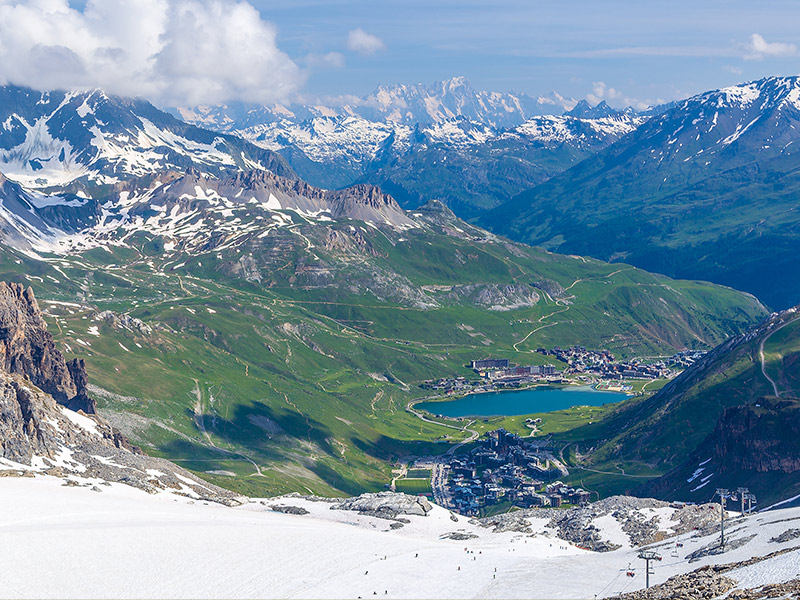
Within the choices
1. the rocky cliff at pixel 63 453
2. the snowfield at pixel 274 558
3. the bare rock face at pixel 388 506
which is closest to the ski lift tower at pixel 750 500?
the snowfield at pixel 274 558

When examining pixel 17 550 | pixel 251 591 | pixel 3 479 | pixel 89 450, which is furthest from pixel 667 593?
pixel 89 450

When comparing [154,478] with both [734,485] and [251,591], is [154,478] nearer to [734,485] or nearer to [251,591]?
[251,591]

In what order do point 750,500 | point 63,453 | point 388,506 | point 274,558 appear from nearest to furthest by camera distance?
point 274,558 → point 388,506 → point 63,453 → point 750,500

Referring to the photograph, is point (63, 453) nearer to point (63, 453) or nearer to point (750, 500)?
point (63, 453)

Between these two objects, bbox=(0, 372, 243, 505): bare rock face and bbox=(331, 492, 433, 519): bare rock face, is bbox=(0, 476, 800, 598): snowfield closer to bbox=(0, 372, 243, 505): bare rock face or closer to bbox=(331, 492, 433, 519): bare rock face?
bbox=(0, 372, 243, 505): bare rock face

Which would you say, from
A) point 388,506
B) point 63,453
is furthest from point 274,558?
point 63,453

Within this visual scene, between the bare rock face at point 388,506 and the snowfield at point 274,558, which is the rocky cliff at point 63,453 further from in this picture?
the bare rock face at point 388,506

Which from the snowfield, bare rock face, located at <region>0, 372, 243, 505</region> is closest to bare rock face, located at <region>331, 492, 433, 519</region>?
the snowfield

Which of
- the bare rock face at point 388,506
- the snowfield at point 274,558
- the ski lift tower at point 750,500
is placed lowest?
the snowfield at point 274,558

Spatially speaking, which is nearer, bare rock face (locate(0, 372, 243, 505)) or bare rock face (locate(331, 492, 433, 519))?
bare rock face (locate(0, 372, 243, 505))
